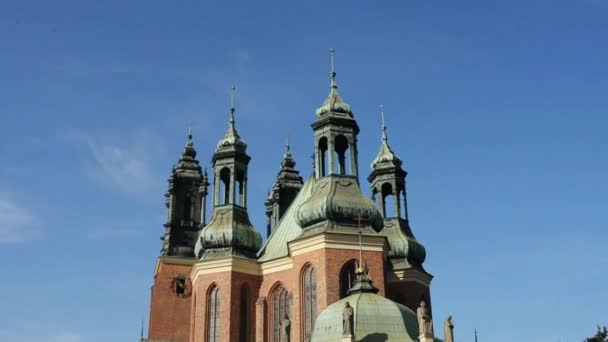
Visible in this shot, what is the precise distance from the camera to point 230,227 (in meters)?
48.2

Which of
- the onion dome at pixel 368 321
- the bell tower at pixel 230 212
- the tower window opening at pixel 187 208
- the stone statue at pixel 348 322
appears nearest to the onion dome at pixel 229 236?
the bell tower at pixel 230 212

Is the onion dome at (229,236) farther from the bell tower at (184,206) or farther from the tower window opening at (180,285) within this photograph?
the bell tower at (184,206)

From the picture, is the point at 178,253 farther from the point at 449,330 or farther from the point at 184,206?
the point at 449,330

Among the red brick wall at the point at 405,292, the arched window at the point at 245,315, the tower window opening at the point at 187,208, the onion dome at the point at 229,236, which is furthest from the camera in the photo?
the tower window opening at the point at 187,208

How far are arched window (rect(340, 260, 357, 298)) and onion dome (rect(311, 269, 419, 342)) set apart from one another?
12.4ft

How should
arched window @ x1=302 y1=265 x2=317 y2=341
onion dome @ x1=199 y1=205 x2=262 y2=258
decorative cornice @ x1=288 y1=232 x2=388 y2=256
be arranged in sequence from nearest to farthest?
arched window @ x1=302 y1=265 x2=317 y2=341 < decorative cornice @ x1=288 y1=232 x2=388 y2=256 < onion dome @ x1=199 y1=205 x2=262 y2=258

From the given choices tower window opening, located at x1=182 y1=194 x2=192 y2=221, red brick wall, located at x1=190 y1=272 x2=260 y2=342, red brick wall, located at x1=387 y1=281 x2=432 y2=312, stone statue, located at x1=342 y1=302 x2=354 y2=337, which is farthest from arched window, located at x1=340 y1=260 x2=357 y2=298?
tower window opening, located at x1=182 y1=194 x2=192 y2=221

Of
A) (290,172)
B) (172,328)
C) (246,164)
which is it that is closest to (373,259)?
(246,164)

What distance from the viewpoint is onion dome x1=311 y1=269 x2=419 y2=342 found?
3616cm

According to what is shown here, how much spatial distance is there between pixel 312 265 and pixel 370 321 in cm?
782

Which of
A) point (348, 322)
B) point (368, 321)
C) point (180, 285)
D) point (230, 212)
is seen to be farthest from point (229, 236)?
point (348, 322)

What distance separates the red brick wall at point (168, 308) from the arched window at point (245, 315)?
31.3 ft

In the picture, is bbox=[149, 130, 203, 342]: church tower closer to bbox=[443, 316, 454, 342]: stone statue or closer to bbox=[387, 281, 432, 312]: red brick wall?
bbox=[387, 281, 432, 312]: red brick wall

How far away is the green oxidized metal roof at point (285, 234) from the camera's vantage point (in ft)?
158
